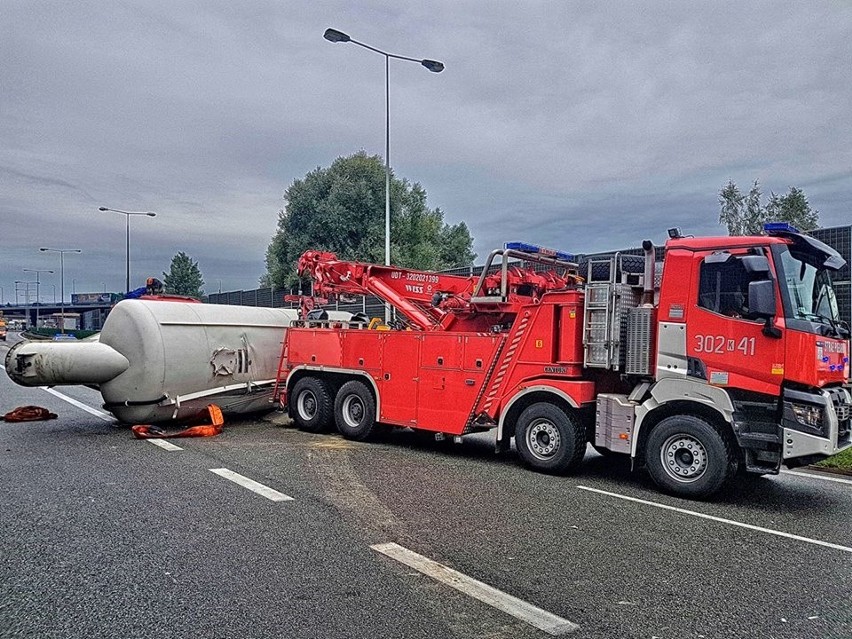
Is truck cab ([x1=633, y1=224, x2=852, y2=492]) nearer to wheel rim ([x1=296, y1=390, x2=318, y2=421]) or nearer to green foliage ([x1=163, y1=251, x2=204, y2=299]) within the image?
wheel rim ([x1=296, y1=390, x2=318, y2=421])

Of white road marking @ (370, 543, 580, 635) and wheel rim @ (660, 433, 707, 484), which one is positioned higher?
wheel rim @ (660, 433, 707, 484)

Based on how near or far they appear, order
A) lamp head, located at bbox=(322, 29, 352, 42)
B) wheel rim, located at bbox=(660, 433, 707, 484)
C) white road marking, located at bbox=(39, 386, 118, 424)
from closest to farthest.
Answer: wheel rim, located at bbox=(660, 433, 707, 484), white road marking, located at bbox=(39, 386, 118, 424), lamp head, located at bbox=(322, 29, 352, 42)

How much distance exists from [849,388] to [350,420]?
693cm

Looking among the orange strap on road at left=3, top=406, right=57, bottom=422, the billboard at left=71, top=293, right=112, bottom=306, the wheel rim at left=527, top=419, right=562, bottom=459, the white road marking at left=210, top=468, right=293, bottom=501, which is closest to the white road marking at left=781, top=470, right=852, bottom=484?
the wheel rim at left=527, top=419, right=562, bottom=459

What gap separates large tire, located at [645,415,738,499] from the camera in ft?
23.6

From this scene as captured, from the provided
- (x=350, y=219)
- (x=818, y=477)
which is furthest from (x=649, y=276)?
(x=350, y=219)

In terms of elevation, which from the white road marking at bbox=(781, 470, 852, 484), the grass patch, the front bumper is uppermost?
the front bumper

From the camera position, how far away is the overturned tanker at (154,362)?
11102mm

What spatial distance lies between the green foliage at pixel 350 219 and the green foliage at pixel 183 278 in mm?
24375

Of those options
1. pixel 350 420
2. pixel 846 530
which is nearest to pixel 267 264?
pixel 350 420

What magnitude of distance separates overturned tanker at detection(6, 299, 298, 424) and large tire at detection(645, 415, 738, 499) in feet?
25.4

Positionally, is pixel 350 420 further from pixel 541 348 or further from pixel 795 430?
pixel 795 430

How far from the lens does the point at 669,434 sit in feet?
24.7

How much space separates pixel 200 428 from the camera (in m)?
11.4
